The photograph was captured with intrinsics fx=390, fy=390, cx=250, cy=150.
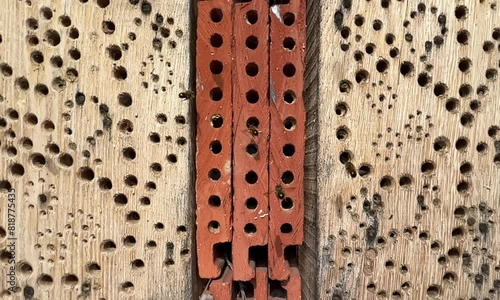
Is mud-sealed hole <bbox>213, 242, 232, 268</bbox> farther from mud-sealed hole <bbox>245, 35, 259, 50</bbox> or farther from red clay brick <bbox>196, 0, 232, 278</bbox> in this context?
mud-sealed hole <bbox>245, 35, 259, 50</bbox>

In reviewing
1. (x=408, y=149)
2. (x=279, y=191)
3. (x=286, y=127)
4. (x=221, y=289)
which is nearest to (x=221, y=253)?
(x=221, y=289)

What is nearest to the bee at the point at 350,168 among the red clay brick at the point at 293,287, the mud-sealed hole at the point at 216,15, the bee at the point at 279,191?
the bee at the point at 279,191

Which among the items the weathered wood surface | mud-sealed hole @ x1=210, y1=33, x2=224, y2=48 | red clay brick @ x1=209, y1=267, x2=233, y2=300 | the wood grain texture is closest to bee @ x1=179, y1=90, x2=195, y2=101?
the weathered wood surface

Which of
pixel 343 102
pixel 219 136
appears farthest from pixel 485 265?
pixel 219 136

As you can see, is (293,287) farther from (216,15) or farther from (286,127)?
(216,15)

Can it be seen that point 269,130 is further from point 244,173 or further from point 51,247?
point 51,247

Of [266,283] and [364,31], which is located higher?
[364,31]

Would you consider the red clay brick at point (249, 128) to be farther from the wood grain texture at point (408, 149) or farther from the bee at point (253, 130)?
the wood grain texture at point (408, 149)
